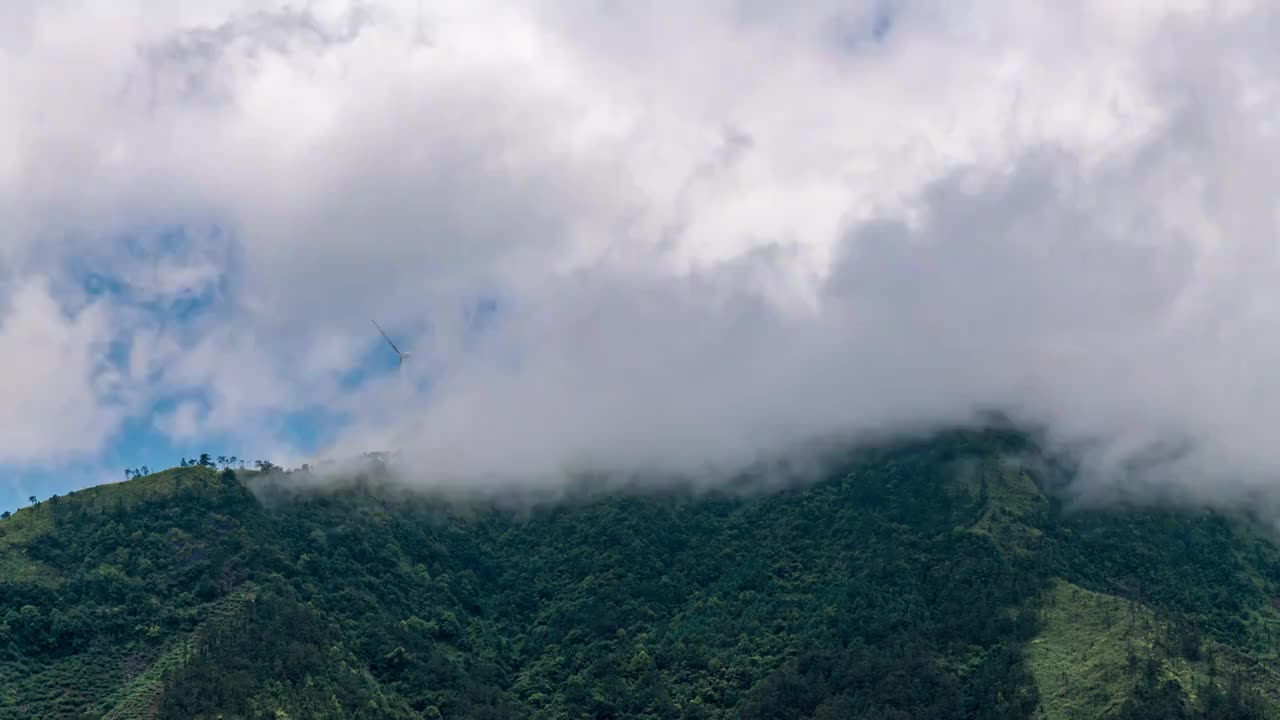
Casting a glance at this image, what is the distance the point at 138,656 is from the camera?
18700 cm

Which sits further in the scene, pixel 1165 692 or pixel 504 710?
pixel 504 710

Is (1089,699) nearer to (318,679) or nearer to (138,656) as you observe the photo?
(318,679)

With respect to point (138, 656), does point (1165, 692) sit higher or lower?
lower

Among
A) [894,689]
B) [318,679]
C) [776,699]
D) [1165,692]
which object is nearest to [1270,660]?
[1165,692]

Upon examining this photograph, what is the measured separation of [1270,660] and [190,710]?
5982 inches

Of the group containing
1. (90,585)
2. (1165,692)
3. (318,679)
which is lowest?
(1165,692)

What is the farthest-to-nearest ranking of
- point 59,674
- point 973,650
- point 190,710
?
point 973,650 → point 59,674 → point 190,710

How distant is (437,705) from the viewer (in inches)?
7766

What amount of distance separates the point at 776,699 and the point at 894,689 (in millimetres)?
17563

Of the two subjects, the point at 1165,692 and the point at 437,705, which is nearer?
the point at 1165,692

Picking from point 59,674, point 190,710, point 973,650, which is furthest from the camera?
point 973,650

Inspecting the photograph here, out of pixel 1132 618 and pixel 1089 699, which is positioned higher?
pixel 1132 618

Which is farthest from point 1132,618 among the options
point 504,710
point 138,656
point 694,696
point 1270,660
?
point 138,656

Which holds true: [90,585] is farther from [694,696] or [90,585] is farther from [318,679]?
[694,696]
